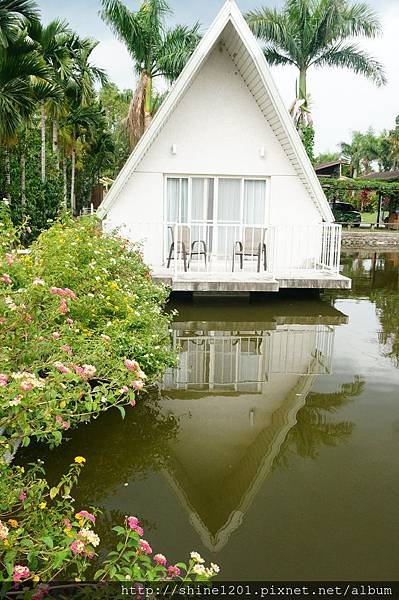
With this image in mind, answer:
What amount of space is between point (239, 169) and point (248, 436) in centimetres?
929

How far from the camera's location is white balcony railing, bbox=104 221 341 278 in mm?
12418

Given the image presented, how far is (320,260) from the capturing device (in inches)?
538

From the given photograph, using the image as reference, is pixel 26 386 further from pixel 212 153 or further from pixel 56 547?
pixel 212 153

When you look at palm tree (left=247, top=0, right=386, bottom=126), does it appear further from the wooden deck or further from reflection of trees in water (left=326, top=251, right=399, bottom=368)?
the wooden deck

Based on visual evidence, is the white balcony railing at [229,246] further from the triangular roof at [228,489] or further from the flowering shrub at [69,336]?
the triangular roof at [228,489]

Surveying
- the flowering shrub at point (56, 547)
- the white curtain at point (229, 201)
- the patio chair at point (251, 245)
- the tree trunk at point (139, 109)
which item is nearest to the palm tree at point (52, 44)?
the white curtain at point (229, 201)

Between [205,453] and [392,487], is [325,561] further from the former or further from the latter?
[205,453]

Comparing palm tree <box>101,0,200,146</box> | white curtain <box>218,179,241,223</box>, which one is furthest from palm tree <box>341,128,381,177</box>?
white curtain <box>218,179,241,223</box>

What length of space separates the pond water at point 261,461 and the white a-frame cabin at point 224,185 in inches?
210

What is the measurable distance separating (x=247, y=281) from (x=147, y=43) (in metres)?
18.6

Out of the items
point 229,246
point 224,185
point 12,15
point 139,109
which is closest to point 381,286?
point 229,246

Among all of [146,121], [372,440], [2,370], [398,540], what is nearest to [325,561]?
[398,540]

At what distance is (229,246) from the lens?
1339 centimetres

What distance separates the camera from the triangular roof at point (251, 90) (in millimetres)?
11305
